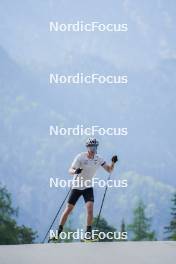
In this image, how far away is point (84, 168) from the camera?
7.42 m

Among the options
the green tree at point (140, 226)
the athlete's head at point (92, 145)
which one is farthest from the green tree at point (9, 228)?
the athlete's head at point (92, 145)

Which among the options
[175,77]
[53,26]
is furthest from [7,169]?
[53,26]

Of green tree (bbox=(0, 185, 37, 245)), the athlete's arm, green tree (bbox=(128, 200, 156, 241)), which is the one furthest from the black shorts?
Result: green tree (bbox=(128, 200, 156, 241))

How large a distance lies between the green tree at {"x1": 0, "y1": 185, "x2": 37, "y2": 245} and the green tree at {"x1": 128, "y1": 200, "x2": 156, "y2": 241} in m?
1.99

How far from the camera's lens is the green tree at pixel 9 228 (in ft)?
48.0

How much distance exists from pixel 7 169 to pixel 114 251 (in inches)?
462

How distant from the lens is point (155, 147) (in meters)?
17.0

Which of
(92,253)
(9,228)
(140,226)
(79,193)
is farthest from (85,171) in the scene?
(140,226)

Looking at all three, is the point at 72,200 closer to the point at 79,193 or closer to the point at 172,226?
the point at 79,193

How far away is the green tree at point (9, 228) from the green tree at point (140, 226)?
6.54 feet

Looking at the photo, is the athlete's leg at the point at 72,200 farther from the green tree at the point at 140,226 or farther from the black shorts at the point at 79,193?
the green tree at the point at 140,226

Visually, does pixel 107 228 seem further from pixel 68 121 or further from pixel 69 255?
pixel 69 255

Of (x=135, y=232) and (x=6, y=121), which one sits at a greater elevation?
(x=6, y=121)

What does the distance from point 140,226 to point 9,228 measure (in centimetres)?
263
